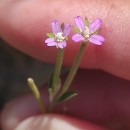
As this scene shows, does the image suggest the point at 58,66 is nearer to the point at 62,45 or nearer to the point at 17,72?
the point at 62,45

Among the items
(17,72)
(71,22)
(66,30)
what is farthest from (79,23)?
(17,72)

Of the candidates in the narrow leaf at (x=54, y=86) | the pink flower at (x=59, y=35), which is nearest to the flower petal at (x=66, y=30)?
the pink flower at (x=59, y=35)

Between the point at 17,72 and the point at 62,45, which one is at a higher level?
the point at 62,45

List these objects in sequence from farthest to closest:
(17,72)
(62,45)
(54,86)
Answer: (17,72) < (54,86) < (62,45)

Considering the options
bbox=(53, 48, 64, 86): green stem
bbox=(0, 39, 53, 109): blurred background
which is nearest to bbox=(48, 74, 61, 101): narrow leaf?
bbox=(53, 48, 64, 86): green stem

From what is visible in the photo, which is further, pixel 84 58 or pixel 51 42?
pixel 84 58

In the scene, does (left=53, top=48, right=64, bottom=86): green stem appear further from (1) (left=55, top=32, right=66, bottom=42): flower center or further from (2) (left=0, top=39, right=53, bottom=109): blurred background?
(2) (left=0, top=39, right=53, bottom=109): blurred background

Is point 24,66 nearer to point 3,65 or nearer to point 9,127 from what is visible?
point 3,65

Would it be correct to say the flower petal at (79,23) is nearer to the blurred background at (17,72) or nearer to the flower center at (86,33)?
the flower center at (86,33)
